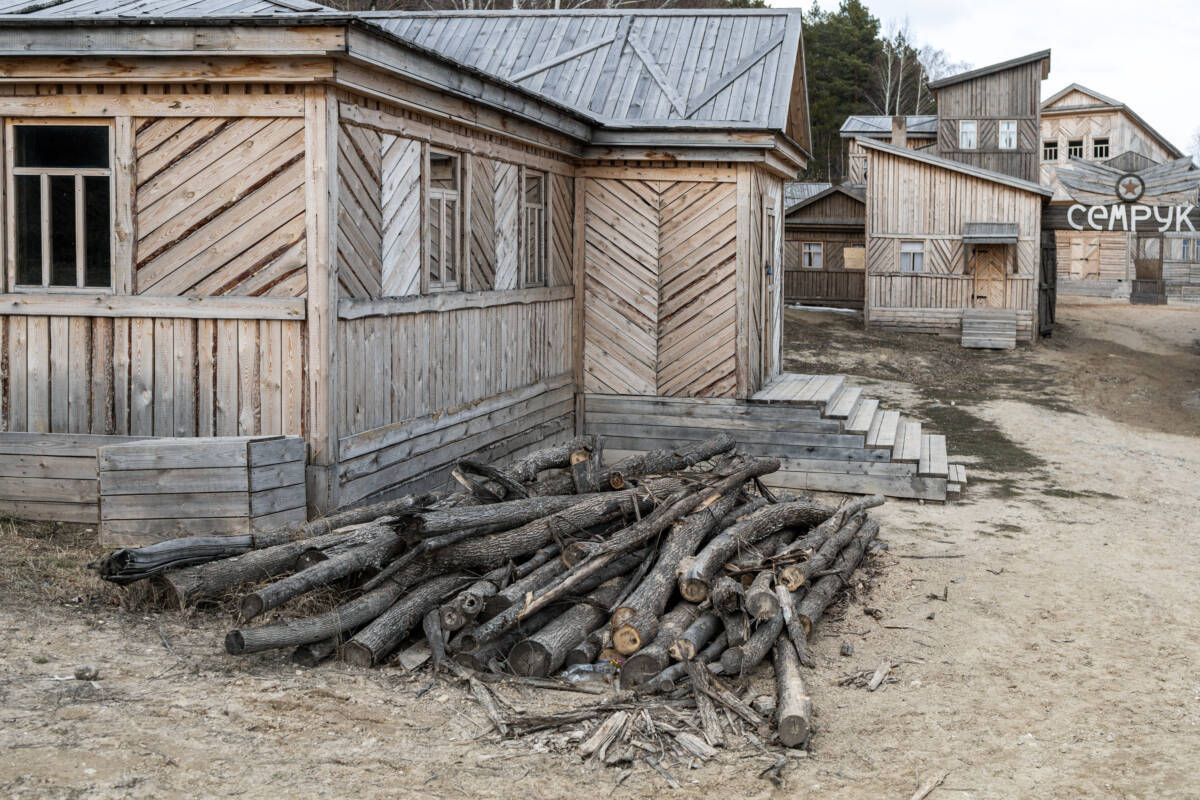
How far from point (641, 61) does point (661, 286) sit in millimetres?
3089

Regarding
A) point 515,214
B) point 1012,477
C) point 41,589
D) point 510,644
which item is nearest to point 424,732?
point 510,644

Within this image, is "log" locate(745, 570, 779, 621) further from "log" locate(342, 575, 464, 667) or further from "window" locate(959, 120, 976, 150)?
"window" locate(959, 120, 976, 150)

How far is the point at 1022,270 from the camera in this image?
92.1 feet

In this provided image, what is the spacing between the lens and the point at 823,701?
6.20m

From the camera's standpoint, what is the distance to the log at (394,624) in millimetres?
6148

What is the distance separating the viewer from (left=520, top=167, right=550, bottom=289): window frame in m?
11.9

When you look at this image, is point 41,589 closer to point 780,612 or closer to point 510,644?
point 510,644

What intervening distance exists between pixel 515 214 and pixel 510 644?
20.1ft

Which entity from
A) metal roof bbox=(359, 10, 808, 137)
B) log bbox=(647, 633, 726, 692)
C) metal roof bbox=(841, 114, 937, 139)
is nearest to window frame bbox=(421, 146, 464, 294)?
metal roof bbox=(359, 10, 808, 137)

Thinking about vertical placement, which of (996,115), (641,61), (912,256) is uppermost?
(996,115)

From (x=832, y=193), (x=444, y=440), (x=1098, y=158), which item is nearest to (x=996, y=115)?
(x=832, y=193)

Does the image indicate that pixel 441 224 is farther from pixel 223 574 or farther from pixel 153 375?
pixel 223 574

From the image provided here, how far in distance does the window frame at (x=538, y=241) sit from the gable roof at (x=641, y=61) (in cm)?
63

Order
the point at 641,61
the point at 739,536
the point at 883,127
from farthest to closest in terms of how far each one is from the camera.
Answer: the point at 883,127, the point at 641,61, the point at 739,536
